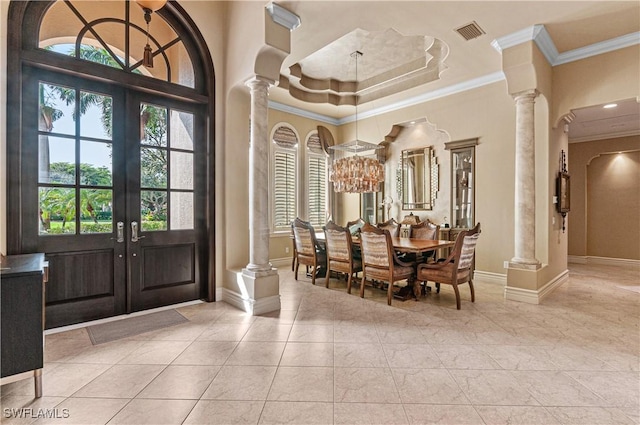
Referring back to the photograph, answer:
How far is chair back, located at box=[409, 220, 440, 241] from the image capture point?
16.2 ft

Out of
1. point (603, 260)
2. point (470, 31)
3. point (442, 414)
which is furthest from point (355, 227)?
point (603, 260)

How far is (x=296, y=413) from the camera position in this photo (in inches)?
72.1

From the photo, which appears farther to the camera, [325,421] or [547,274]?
[547,274]

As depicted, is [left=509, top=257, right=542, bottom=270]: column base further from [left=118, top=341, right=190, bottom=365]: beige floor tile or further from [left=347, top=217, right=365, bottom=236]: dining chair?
[left=118, top=341, right=190, bottom=365]: beige floor tile

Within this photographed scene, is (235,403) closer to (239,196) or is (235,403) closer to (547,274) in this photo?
(239,196)

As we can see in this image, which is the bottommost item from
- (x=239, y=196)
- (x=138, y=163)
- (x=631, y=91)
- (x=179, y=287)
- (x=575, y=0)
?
(x=179, y=287)

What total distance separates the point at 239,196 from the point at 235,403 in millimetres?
2701

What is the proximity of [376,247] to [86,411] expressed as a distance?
3.15m

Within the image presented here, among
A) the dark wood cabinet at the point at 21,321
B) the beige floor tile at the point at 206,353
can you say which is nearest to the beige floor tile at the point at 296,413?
the beige floor tile at the point at 206,353

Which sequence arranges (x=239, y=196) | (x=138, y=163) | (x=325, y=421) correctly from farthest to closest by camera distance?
(x=239, y=196) → (x=138, y=163) → (x=325, y=421)

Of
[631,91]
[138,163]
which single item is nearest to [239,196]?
[138,163]

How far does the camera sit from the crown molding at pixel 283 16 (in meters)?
3.37

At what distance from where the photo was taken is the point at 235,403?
6.33 ft

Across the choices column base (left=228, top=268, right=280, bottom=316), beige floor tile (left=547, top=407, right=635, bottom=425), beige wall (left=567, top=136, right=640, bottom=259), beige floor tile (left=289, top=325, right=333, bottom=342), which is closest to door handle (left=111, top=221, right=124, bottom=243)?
column base (left=228, top=268, right=280, bottom=316)
